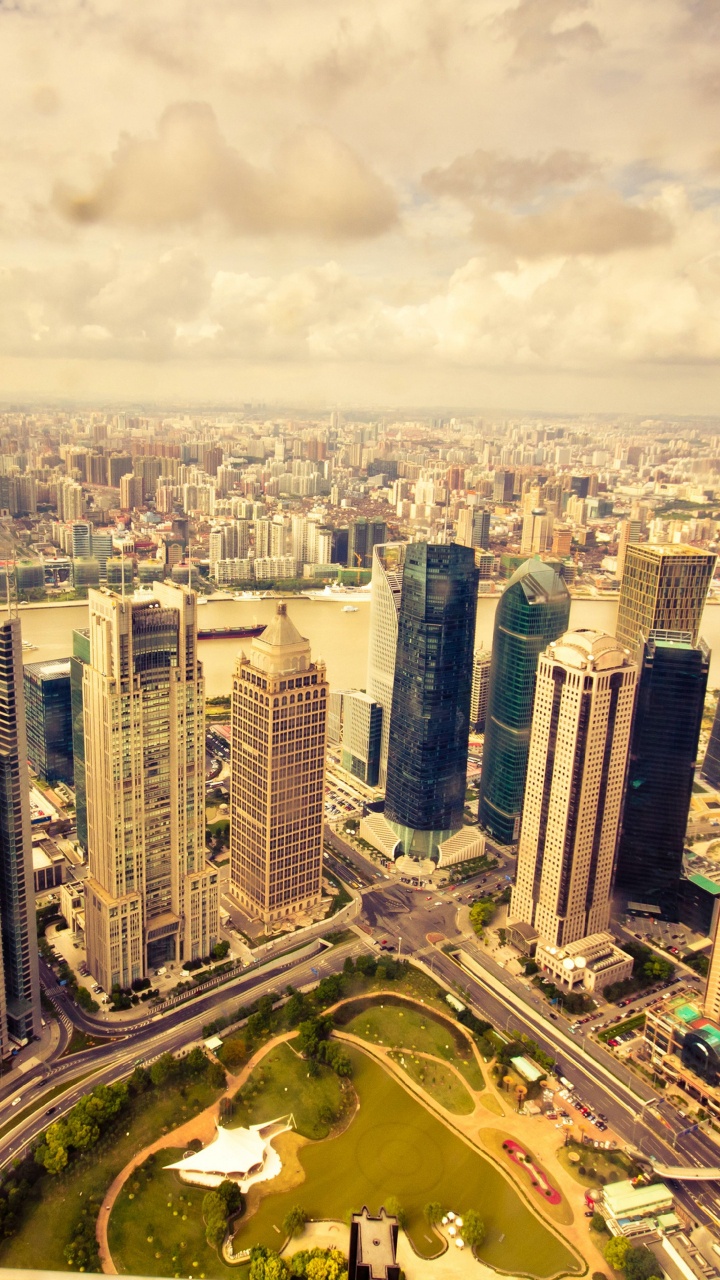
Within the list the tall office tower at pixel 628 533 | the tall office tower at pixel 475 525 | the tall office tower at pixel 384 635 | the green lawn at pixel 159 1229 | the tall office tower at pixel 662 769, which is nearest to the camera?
the green lawn at pixel 159 1229

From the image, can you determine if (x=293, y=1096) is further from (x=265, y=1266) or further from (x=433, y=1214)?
(x=265, y=1266)

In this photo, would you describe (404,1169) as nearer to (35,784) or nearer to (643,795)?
(643,795)

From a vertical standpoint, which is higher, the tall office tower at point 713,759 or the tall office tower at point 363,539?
the tall office tower at point 363,539

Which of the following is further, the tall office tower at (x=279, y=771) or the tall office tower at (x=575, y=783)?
the tall office tower at (x=279, y=771)

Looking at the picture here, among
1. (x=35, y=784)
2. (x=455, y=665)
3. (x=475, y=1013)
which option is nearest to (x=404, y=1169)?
(x=475, y=1013)

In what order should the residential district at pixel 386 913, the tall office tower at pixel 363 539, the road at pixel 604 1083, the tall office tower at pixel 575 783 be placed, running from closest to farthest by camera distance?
the residential district at pixel 386 913
the road at pixel 604 1083
the tall office tower at pixel 575 783
the tall office tower at pixel 363 539

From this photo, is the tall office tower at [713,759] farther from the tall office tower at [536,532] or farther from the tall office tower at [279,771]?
the tall office tower at [279,771]

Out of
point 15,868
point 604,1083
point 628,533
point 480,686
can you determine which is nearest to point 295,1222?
point 604,1083

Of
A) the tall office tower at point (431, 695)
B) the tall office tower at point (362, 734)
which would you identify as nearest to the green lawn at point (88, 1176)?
the tall office tower at point (431, 695)
